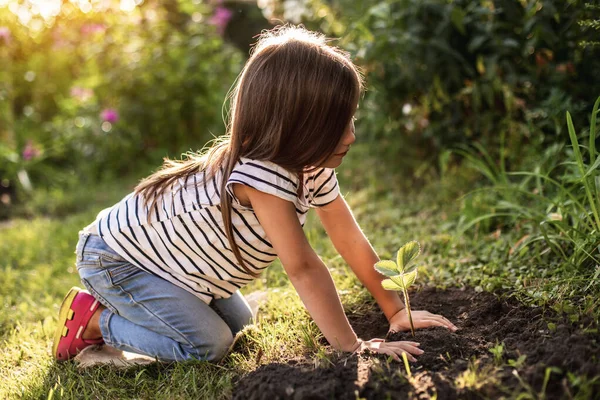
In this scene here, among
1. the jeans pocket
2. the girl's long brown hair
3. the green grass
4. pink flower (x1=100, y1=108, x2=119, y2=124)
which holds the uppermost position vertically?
the girl's long brown hair

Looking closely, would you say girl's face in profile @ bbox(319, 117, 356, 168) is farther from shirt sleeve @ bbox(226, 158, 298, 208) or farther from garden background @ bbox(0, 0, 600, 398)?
garden background @ bbox(0, 0, 600, 398)

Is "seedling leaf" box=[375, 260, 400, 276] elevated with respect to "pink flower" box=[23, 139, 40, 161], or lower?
elevated

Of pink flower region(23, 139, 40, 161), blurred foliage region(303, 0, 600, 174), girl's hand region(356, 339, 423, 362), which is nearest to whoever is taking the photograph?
girl's hand region(356, 339, 423, 362)

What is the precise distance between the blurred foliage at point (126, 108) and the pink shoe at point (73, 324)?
289 centimetres

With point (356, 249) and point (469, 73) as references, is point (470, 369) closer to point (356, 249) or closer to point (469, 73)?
point (356, 249)

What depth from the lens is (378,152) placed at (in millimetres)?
3744

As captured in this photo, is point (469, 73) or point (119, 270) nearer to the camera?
point (119, 270)

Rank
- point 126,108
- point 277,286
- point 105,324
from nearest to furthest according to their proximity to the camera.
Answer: point 105,324
point 277,286
point 126,108

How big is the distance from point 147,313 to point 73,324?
1.01ft

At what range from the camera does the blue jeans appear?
206cm

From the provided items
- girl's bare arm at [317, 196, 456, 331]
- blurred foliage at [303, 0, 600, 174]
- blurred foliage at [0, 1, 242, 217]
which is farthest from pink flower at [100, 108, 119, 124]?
girl's bare arm at [317, 196, 456, 331]

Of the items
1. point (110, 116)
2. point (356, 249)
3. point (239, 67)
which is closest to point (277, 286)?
point (356, 249)

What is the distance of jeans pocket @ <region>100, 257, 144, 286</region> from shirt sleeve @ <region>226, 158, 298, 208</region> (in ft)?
1.94

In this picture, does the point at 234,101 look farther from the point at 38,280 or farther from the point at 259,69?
the point at 38,280
